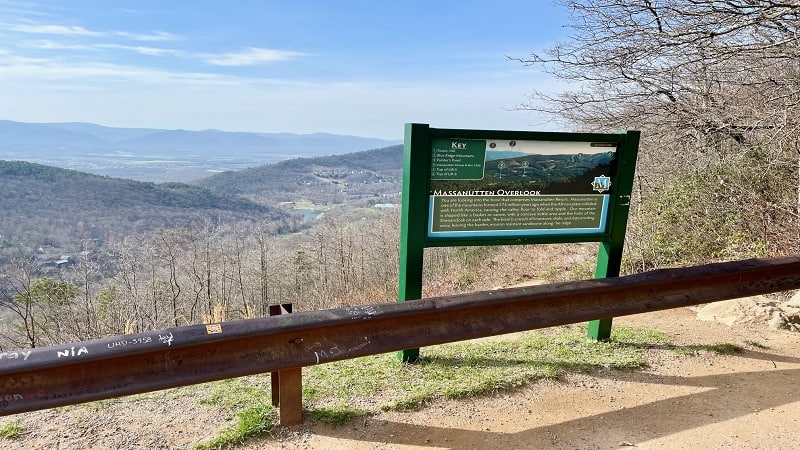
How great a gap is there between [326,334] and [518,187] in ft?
6.30

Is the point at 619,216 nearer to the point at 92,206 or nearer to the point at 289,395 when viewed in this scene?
the point at 289,395

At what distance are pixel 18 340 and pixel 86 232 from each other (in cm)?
2562

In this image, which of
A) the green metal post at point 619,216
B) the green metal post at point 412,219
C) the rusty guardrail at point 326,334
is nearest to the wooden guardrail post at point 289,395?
the rusty guardrail at point 326,334

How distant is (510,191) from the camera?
12.7 ft

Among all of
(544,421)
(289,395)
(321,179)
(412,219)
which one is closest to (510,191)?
(412,219)

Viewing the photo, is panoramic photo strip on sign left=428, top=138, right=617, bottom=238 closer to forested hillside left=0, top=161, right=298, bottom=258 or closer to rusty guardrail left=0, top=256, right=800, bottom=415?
rusty guardrail left=0, top=256, right=800, bottom=415

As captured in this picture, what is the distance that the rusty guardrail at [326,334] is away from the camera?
2289 millimetres

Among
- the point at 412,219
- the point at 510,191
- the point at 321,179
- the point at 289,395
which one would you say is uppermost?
the point at 510,191

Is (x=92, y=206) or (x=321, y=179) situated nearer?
(x=92, y=206)

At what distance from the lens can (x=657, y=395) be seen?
11.3 ft

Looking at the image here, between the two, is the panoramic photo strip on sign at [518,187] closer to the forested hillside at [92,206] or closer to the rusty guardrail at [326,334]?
the rusty guardrail at [326,334]

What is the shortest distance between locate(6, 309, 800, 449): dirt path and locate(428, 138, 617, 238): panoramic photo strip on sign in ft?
3.94

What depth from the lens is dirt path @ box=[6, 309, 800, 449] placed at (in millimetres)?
2783

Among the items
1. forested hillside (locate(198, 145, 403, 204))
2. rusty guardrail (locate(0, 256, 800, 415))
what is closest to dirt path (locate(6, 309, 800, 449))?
rusty guardrail (locate(0, 256, 800, 415))
